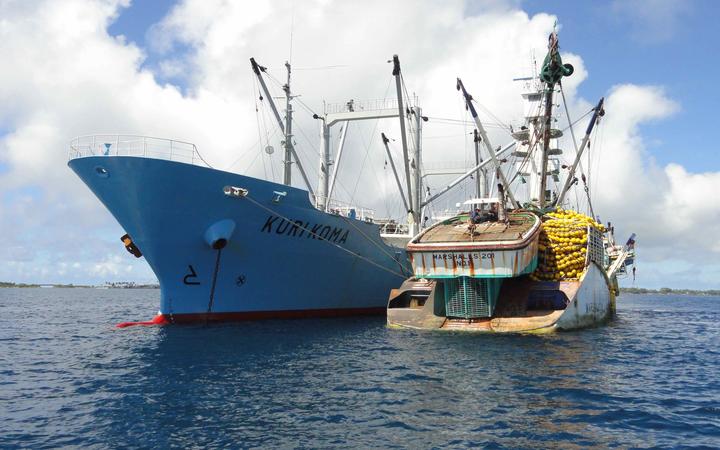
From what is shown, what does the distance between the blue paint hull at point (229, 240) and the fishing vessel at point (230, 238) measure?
0.05 metres

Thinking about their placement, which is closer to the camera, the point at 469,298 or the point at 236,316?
the point at 469,298

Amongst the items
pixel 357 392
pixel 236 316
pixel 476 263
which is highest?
pixel 476 263

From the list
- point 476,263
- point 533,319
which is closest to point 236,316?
point 476,263

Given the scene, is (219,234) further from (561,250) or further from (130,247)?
(561,250)

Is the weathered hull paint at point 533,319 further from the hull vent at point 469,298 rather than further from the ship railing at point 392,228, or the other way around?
the ship railing at point 392,228

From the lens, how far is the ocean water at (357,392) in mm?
10477

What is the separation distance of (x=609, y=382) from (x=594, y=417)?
3.86 m

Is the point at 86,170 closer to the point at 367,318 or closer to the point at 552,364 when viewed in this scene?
the point at 367,318

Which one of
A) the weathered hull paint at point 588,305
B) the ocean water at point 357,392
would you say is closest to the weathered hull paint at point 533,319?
the weathered hull paint at point 588,305

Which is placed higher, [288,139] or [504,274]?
[288,139]

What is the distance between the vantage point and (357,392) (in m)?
13.8

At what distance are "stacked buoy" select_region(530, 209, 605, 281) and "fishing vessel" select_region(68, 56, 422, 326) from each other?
435 inches

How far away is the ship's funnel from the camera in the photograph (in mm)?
25391

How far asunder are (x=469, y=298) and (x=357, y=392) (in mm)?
12513
